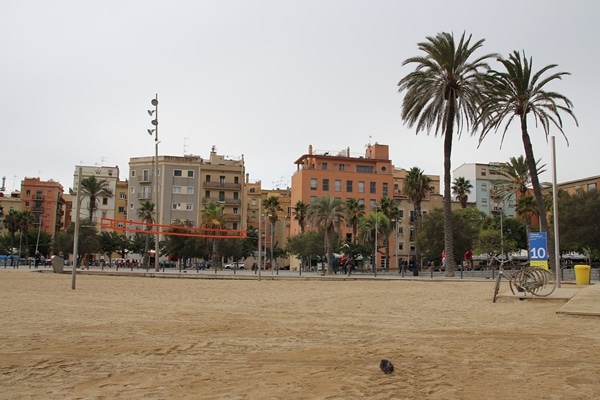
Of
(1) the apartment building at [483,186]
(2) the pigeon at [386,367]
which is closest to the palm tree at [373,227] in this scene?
(1) the apartment building at [483,186]

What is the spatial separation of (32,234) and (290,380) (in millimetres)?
101388

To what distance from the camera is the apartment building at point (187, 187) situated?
9206 cm

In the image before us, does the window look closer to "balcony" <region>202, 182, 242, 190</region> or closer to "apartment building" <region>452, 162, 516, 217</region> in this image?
"balcony" <region>202, 182, 242, 190</region>

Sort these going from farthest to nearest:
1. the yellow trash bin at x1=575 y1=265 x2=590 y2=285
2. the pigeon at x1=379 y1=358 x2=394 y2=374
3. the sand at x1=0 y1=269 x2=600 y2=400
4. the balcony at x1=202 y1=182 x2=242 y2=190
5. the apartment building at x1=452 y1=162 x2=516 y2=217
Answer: the apartment building at x1=452 y1=162 x2=516 y2=217 → the balcony at x1=202 y1=182 x2=242 y2=190 → the yellow trash bin at x1=575 y1=265 x2=590 y2=285 → the pigeon at x1=379 y1=358 x2=394 y2=374 → the sand at x1=0 y1=269 x2=600 y2=400

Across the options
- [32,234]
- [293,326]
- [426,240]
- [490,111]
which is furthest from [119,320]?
[32,234]

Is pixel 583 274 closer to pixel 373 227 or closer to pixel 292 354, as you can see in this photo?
pixel 292 354

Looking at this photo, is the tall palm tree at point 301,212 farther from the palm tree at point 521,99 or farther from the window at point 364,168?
the palm tree at point 521,99

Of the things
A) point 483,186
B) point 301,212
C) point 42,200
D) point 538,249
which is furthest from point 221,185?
point 538,249

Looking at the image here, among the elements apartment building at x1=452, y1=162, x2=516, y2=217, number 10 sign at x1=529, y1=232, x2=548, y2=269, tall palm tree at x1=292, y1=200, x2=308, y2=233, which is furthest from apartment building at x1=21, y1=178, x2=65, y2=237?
number 10 sign at x1=529, y1=232, x2=548, y2=269

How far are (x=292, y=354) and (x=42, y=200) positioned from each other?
357 feet

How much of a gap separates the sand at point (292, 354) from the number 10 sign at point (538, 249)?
24.6 feet

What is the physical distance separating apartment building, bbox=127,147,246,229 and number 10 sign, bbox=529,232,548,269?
242ft

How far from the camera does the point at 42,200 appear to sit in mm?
105125

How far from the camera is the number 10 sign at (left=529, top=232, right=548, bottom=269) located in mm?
20625
